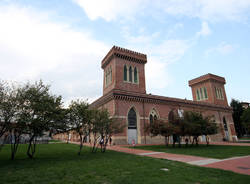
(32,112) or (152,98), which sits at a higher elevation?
(152,98)

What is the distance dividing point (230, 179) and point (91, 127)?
12.5m

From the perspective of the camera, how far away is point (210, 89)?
1786 inches

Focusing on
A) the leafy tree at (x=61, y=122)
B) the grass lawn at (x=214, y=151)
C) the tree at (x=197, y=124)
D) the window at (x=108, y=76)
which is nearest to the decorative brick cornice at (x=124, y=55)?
the window at (x=108, y=76)

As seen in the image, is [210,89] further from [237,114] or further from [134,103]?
[134,103]

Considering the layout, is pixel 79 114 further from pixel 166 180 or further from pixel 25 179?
pixel 166 180

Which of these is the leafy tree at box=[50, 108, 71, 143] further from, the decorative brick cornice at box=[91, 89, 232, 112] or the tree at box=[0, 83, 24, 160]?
the decorative brick cornice at box=[91, 89, 232, 112]

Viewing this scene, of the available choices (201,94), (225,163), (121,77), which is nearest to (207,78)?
(201,94)

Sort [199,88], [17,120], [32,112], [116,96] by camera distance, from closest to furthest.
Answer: [17,120] → [32,112] → [116,96] → [199,88]

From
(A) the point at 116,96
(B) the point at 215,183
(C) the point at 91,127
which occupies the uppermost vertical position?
(A) the point at 116,96

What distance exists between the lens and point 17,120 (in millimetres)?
10750

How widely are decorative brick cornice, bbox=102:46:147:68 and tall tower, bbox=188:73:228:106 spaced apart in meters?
21.4

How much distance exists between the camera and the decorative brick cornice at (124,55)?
108 feet

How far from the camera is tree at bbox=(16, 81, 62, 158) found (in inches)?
428

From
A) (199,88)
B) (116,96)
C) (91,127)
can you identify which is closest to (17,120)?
(91,127)
